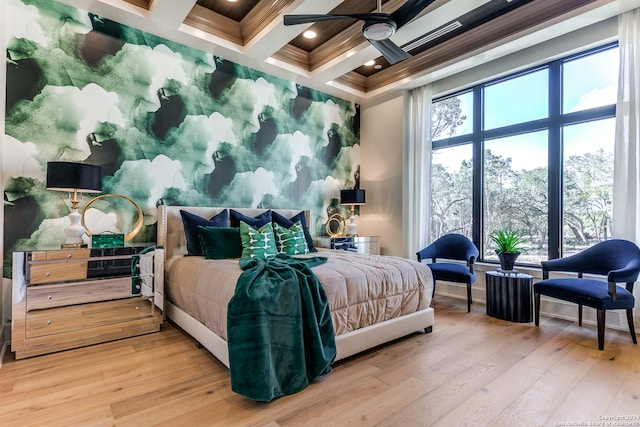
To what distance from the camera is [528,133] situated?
13.2 ft

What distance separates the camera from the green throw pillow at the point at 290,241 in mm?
3633

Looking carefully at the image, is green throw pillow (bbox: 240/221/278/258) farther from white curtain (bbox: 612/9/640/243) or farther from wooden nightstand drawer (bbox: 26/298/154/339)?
white curtain (bbox: 612/9/640/243)

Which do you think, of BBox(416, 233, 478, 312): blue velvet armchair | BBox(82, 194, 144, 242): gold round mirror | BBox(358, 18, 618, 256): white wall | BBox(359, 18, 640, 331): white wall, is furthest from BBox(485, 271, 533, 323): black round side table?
BBox(82, 194, 144, 242): gold round mirror

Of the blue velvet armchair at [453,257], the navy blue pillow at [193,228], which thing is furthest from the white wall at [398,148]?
the navy blue pillow at [193,228]

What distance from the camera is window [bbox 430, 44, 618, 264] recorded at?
3.53 m

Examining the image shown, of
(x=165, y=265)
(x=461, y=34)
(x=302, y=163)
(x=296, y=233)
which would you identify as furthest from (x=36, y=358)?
(x=461, y=34)

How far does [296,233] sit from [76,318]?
85.2 inches

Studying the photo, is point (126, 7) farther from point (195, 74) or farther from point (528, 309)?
point (528, 309)

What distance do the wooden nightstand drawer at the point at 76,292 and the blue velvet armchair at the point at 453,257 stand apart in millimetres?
3341

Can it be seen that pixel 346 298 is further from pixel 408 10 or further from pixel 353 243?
pixel 353 243

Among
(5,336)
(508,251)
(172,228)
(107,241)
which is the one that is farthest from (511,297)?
(5,336)

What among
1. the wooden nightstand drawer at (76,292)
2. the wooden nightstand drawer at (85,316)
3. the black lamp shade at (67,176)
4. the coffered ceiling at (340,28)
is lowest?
the wooden nightstand drawer at (85,316)

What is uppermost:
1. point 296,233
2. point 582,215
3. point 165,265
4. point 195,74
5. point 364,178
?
point 195,74

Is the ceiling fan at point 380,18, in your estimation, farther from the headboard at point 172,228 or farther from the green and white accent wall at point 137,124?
the headboard at point 172,228
